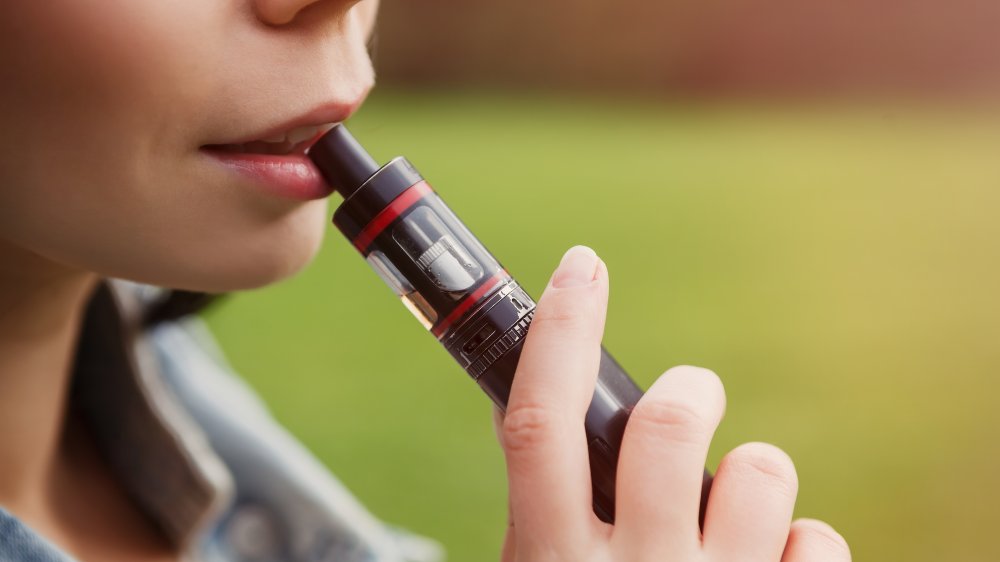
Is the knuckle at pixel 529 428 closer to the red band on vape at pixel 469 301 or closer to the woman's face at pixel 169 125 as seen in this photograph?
the red band on vape at pixel 469 301

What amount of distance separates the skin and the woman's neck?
0.09 m

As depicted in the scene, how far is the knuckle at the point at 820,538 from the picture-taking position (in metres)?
0.56

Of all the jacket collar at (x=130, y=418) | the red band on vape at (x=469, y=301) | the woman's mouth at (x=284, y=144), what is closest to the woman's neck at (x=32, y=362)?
the jacket collar at (x=130, y=418)

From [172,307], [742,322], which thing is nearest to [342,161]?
[172,307]

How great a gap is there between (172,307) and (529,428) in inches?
20.7

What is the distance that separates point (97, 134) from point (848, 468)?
1.57 metres

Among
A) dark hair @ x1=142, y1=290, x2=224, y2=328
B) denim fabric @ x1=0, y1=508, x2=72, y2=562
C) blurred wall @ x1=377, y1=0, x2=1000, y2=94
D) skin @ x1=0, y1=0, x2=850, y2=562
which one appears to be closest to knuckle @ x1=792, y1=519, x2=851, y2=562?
skin @ x1=0, y1=0, x2=850, y2=562

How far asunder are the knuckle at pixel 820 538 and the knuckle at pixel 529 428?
0.15m

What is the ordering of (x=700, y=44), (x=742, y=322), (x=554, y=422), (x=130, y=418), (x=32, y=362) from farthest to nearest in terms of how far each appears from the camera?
(x=700, y=44) < (x=742, y=322) < (x=130, y=418) < (x=32, y=362) < (x=554, y=422)

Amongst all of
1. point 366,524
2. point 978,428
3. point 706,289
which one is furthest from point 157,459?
point 706,289

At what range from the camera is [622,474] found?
1.76 ft

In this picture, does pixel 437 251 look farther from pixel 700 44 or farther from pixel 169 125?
pixel 700 44

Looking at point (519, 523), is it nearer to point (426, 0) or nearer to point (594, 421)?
point (594, 421)

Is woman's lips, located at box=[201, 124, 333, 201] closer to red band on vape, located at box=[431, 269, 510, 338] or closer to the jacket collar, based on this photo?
red band on vape, located at box=[431, 269, 510, 338]
